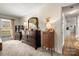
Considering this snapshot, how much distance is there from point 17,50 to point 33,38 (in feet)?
1.20

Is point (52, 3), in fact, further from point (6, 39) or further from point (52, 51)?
point (6, 39)

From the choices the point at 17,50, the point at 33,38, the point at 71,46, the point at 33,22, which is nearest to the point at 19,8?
the point at 33,22

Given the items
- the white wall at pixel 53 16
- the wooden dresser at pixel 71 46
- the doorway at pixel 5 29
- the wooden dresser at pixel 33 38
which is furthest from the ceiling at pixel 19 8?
the wooden dresser at pixel 71 46

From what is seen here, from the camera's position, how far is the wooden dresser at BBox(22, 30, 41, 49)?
2.25 metres

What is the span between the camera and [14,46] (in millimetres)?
2258

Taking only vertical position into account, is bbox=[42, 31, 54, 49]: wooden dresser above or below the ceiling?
below

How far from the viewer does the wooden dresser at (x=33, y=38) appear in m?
2.25

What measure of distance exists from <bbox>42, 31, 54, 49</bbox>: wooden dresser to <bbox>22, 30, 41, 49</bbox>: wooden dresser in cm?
10

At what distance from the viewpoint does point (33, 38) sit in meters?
2.28

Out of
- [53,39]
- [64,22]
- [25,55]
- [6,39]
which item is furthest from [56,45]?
[6,39]

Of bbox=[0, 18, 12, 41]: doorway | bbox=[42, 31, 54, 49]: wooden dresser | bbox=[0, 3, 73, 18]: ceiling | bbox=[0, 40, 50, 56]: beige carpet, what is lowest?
bbox=[0, 40, 50, 56]: beige carpet

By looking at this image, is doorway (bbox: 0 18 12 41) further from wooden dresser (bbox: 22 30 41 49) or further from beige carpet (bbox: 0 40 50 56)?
wooden dresser (bbox: 22 30 41 49)

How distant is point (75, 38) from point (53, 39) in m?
0.39

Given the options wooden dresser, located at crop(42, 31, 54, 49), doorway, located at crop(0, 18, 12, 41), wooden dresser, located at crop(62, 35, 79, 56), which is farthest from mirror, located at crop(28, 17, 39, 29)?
wooden dresser, located at crop(62, 35, 79, 56)
